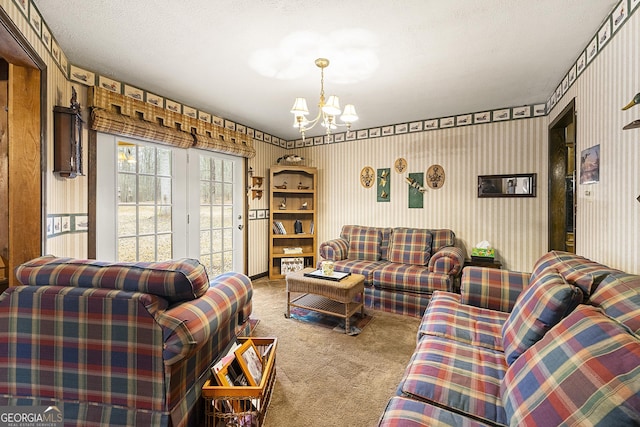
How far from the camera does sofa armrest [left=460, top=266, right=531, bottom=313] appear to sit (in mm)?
2104

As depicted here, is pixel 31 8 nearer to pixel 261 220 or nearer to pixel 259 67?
pixel 259 67

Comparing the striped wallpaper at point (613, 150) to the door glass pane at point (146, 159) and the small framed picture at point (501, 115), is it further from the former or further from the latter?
the door glass pane at point (146, 159)

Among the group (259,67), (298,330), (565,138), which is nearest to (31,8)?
(259,67)

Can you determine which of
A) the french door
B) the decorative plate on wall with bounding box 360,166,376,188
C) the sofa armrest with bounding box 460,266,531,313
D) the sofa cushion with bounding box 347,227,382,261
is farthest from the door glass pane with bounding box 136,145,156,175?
the sofa armrest with bounding box 460,266,531,313

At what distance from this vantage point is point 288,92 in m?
3.16

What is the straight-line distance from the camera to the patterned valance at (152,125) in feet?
8.85

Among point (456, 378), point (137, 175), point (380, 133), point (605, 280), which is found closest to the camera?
point (456, 378)

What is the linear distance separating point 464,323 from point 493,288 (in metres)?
0.53

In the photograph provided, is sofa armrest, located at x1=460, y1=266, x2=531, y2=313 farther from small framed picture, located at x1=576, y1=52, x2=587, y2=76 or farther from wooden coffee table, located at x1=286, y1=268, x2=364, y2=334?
small framed picture, located at x1=576, y1=52, x2=587, y2=76

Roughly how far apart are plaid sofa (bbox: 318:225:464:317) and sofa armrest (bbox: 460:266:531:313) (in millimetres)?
935

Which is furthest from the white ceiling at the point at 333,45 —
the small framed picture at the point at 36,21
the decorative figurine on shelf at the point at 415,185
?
the decorative figurine on shelf at the point at 415,185

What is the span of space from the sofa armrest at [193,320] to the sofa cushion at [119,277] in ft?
0.28

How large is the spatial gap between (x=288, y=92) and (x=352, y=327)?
2572mm

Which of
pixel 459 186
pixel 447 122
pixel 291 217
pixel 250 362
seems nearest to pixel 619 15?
pixel 447 122
